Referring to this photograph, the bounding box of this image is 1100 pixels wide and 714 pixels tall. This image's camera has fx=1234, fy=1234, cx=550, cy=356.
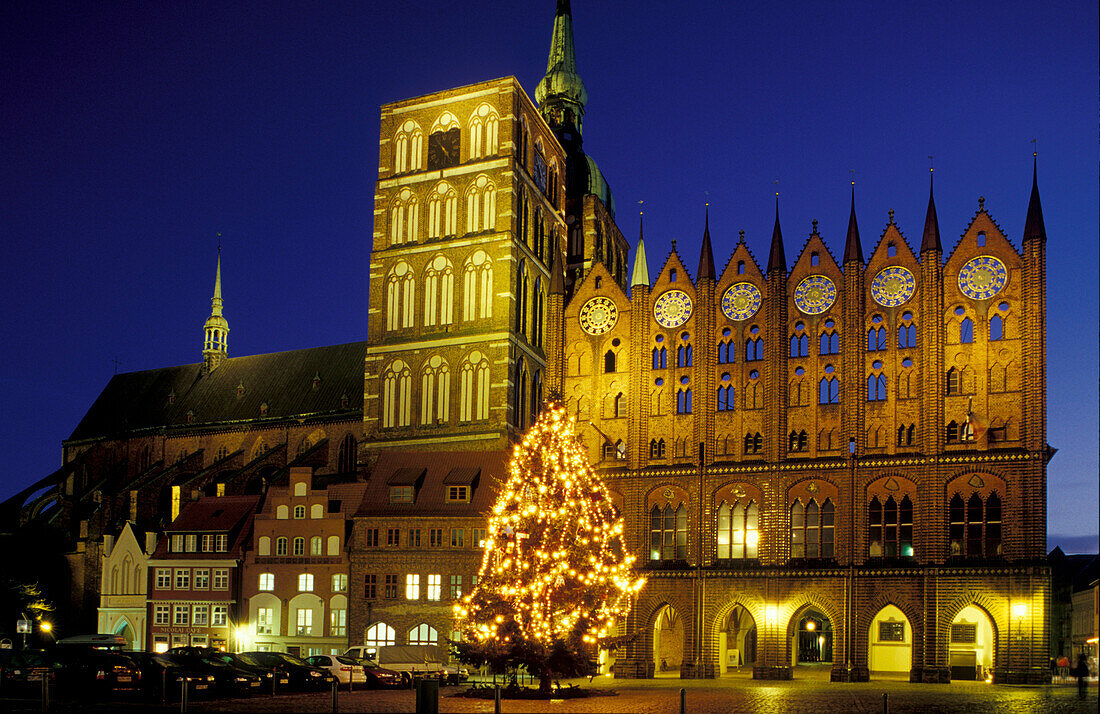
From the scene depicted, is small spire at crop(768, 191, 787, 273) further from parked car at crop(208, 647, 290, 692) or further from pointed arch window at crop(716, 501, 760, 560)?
parked car at crop(208, 647, 290, 692)

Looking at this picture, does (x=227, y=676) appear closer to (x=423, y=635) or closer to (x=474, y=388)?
(x=423, y=635)

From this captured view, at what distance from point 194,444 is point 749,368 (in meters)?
48.7

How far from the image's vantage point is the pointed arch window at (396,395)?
243 feet

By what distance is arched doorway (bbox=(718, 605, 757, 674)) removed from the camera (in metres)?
56.4

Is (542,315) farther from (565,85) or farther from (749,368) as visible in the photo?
(565,85)

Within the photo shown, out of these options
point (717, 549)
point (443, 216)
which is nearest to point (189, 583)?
point (443, 216)

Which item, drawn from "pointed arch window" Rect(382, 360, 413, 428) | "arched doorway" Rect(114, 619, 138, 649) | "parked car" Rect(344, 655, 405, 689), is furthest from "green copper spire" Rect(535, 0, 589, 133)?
"parked car" Rect(344, 655, 405, 689)

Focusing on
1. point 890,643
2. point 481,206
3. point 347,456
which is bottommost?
point 890,643

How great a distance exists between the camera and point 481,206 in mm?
75375

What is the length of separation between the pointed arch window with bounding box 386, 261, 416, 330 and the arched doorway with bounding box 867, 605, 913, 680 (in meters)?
33.1

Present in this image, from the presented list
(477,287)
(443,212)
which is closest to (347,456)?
(477,287)

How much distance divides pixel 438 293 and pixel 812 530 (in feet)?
96.9

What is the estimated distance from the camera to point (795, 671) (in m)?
58.0

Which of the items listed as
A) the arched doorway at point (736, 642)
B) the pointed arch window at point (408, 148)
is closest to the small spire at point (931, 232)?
the arched doorway at point (736, 642)
